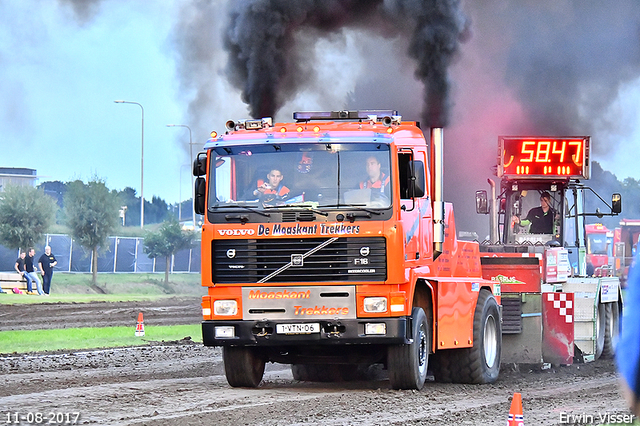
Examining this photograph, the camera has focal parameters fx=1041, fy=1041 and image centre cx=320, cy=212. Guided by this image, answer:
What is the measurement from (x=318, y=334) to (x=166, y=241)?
45.1 metres

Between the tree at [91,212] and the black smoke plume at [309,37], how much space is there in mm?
27723

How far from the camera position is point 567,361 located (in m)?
15.5

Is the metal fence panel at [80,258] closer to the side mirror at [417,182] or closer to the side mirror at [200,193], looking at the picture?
the side mirror at [200,193]

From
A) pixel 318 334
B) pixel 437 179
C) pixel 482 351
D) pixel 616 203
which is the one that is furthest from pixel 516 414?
pixel 616 203

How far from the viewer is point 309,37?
2248cm

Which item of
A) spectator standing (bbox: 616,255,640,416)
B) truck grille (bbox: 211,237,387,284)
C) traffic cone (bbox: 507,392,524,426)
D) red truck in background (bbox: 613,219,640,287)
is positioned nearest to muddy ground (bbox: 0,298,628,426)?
truck grille (bbox: 211,237,387,284)

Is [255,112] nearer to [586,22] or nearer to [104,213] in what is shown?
[586,22]

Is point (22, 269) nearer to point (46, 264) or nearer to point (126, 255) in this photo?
point (46, 264)

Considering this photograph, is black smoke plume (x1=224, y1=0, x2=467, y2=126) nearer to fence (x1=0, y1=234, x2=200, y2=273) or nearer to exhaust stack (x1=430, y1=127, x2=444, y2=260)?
exhaust stack (x1=430, y1=127, x2=444, y2=260)

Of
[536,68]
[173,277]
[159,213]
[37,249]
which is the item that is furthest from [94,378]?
[159,213]

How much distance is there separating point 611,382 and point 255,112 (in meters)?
8.60

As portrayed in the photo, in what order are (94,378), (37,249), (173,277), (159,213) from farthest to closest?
1. (159,213)
2. (173,277)
3. (37,249)
4. (94,378)

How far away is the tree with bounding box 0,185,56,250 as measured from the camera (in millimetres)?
47625

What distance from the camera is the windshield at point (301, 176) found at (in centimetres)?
1163
